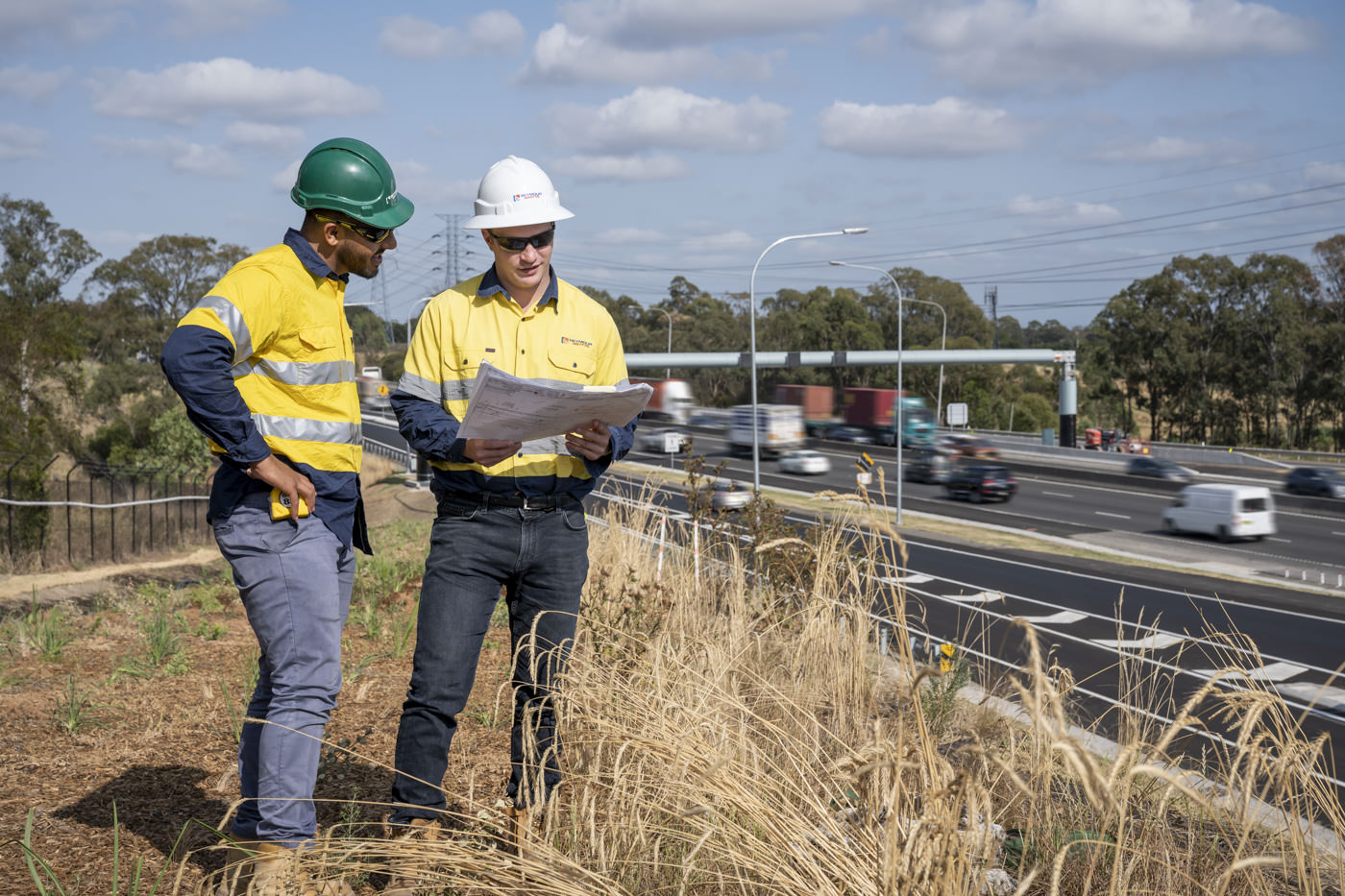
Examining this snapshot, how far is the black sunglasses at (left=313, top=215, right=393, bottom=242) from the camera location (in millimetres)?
2746

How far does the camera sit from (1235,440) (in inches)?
2361

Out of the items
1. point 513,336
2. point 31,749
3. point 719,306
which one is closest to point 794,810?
point 513,336

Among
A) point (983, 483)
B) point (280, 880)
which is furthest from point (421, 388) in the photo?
point (983, 483)

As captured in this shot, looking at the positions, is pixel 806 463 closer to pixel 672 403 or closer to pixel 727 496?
pixel 672 403

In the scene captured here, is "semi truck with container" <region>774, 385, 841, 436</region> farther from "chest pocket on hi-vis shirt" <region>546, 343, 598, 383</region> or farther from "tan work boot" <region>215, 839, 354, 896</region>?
"tan work boot" <region>215, 839, 354, 896</region>

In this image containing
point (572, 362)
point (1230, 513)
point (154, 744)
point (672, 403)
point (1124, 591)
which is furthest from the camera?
point (672, 403)

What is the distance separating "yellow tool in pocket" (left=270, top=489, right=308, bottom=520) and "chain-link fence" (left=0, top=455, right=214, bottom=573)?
53.6ft

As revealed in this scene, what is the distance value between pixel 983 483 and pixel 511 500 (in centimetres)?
3542

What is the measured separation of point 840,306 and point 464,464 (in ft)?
271

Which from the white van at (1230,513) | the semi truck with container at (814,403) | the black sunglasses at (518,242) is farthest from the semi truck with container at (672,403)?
the black sunglasses at (518,242)

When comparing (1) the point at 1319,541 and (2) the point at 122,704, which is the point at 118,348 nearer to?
(1) the point at 1319,541

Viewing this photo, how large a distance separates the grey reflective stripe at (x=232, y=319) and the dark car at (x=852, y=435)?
5438cm

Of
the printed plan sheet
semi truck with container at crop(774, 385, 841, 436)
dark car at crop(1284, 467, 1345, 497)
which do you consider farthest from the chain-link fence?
semi truck with container at crop(774, 385, 841, 436)

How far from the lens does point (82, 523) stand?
23.0 meters
